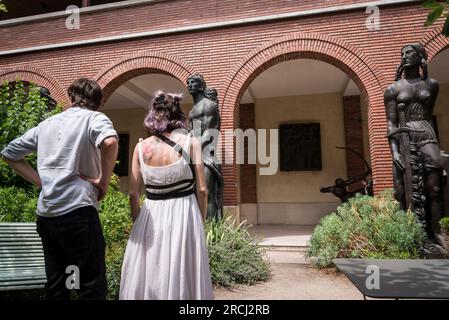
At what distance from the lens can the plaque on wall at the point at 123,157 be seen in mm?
13031

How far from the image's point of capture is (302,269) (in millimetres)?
5363

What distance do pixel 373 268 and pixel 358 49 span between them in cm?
657

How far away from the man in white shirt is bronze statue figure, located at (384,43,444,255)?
16.9 feet

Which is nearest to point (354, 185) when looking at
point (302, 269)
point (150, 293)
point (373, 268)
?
point (302, 269)

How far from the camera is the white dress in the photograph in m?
2.05

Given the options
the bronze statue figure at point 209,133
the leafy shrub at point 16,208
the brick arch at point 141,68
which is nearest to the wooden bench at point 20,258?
the leafy shrub at point 16,208

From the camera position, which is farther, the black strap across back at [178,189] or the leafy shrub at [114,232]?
the leafy shrub at [114,232]

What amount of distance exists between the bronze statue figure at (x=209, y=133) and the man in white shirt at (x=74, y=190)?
13.2 feet

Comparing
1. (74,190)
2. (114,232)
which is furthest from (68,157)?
(114,232)

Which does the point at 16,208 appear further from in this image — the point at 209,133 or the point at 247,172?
the point at 247,172

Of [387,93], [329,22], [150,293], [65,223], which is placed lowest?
[150,293]

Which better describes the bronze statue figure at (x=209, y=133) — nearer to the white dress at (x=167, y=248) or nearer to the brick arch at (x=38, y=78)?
the white dress at (x=167, y=248)

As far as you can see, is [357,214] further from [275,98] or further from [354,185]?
[275,98]

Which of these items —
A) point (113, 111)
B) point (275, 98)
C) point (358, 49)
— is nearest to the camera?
point (358, 49)
